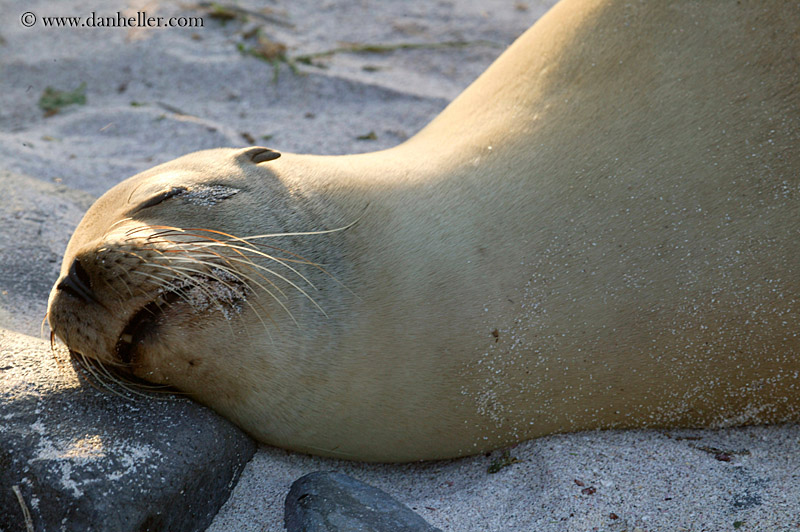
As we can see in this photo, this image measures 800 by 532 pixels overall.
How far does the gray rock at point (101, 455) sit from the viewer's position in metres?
1.94

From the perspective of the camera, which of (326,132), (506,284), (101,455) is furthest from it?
(326,132)

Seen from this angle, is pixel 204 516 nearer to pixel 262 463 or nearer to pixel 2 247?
pixel 262 463

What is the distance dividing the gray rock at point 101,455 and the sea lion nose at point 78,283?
0.33 meters

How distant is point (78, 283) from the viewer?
2.05 metres

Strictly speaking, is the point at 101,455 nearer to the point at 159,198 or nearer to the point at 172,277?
the point at 172,277

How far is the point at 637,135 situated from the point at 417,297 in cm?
81

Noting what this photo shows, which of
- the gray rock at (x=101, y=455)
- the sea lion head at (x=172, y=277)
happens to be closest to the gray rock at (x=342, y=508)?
the gray rock at (x=101, y=455)

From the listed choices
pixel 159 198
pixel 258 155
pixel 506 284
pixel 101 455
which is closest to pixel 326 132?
pixel 258 155

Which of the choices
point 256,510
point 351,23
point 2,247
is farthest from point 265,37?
point 256,510

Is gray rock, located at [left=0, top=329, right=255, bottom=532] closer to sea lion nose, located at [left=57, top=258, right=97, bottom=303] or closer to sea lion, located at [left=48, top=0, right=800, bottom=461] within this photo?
sea lion, located at [left=48, top=0, right=800, bottom=461]

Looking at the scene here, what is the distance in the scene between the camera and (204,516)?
2.17m

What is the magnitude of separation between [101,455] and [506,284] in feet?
3.87

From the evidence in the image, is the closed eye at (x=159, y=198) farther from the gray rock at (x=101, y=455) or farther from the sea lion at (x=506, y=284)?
the gray rock at (x=101, y=455)

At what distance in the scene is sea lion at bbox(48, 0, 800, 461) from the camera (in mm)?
2131
